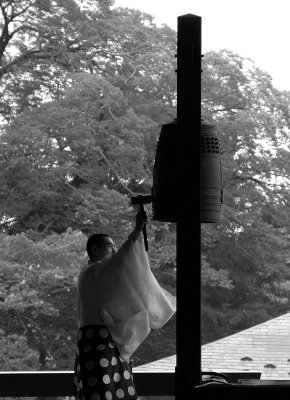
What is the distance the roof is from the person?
6.32 meters

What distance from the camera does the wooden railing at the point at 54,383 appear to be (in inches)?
114

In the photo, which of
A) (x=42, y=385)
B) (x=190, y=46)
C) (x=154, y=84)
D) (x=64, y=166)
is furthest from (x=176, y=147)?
Result: (x=154, y=84)

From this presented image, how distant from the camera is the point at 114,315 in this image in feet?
8.81

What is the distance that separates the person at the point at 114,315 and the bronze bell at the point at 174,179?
21.5 inches

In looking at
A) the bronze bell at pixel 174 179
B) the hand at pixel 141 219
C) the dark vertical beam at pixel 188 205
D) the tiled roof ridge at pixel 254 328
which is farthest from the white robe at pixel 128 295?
the tiled roof ridge at pixel 254 328

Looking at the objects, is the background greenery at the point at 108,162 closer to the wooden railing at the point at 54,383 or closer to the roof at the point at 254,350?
the roof at the point at 254,350

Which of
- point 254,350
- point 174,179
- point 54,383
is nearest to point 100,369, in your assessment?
point 54,383

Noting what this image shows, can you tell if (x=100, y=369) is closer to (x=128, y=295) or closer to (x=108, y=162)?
(x=128, y=295)

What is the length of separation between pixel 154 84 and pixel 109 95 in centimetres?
74

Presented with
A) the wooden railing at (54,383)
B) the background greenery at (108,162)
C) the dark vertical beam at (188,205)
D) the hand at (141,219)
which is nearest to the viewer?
the dark vertical beam at (188,205)

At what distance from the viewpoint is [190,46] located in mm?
1935

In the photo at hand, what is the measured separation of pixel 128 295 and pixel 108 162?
6899 mm

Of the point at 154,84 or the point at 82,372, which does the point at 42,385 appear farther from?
the point at 154,84

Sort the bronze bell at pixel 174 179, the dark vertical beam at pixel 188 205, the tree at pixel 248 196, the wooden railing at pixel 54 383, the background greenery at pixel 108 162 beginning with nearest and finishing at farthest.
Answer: the dark vertical beam at pixel 188 205 < the bronze bell at pixel 174 179 < the wooden railing at pixel 54 383 < the background greenery at pixel 108 162 < the tree at pixel 248 196
